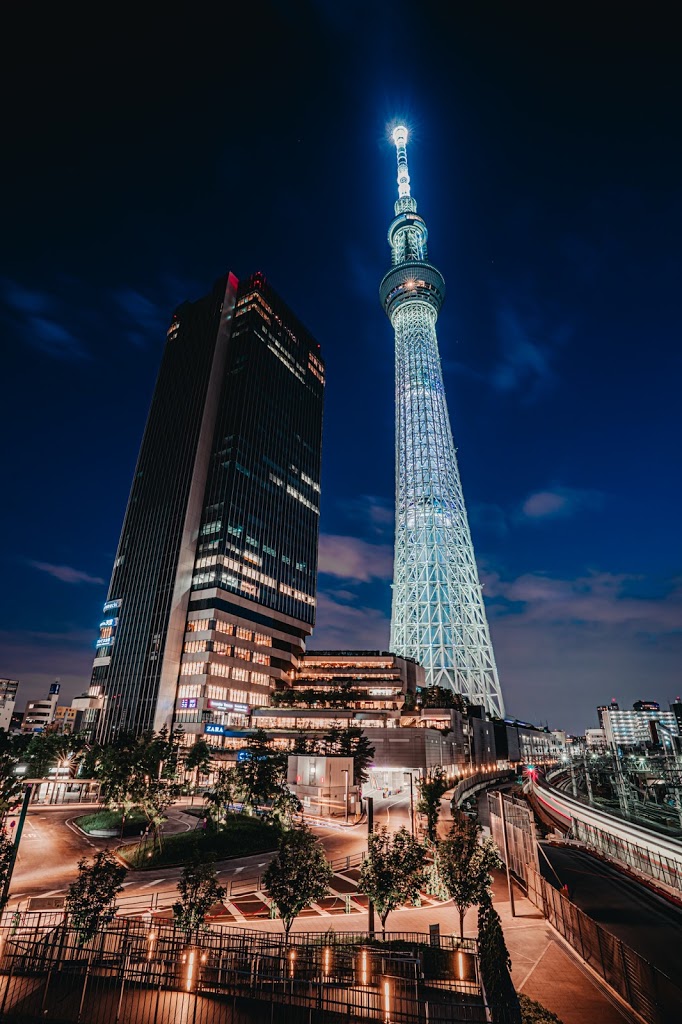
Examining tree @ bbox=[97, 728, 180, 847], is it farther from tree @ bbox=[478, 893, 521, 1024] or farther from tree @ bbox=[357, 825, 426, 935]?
tree @ bbox=[478, 893, 521, 1024]

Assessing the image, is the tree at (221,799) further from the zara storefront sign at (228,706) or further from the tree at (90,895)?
the zara storefront sign at (228,706)

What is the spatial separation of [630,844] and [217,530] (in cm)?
9774

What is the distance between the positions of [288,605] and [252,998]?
120 m

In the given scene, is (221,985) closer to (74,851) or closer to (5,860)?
(5,860)

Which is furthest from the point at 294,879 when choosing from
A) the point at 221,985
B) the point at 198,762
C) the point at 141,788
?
the point at 198,762

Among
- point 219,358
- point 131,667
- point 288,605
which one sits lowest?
point 131,667

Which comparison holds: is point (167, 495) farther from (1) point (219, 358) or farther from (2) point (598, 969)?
(2) point (598, 969)

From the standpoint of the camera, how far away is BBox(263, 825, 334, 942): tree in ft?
68.7

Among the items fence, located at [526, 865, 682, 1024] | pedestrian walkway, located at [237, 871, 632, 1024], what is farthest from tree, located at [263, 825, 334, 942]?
fence, located at [526, 865, 682, 1024]

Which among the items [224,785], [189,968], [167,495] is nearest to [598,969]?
[189,968]

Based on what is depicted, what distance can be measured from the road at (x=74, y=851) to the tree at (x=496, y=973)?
884 inches

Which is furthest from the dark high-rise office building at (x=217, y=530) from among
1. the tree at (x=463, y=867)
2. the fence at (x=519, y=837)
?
the tree at (x=463, y=867)

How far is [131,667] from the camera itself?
113 m

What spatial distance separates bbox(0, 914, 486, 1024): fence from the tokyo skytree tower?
11646cm
